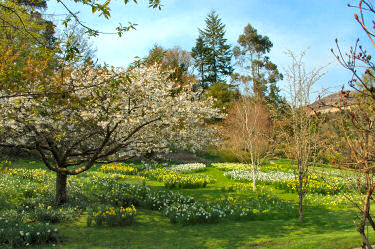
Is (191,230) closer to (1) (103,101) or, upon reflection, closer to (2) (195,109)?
→ (2) (195,109)

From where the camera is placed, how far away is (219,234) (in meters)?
6.35

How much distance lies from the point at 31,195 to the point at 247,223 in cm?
675

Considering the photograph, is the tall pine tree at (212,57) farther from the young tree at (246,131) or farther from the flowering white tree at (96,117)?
the flowering white tree at (96,117)

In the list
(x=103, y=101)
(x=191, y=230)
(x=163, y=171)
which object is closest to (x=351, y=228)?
(x=191, y=230)

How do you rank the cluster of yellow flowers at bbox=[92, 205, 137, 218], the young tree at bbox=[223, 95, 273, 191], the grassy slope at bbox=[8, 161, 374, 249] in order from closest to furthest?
the grassy slope at bbox=[8, 161, 374, 249]
the cluster of yellow flowers at bbox=[92, 205, 137, 218]
the young tree at bbox=[223, 95, 273, 191]

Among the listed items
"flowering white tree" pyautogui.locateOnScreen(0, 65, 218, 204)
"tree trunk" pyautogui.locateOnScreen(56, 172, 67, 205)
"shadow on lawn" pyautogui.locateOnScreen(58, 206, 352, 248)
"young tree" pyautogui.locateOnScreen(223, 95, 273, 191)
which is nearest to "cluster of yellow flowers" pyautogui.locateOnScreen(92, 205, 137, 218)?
"shadow on lawn" pyautogui.locateOnScreen(58, 206, 352, 248)

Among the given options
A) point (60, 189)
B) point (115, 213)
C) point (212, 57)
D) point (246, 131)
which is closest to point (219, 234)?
point (115, 213)

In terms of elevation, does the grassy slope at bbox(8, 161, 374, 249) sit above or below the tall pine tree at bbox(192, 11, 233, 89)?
below

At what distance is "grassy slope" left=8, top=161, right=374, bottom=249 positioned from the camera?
5.48m

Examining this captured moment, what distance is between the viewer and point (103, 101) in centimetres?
666

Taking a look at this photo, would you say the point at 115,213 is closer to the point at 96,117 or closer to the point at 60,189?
the point at 60,189

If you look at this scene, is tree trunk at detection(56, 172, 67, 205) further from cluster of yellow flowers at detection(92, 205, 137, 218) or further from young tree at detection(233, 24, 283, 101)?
young tree at detection(233, 24, 283, 101)

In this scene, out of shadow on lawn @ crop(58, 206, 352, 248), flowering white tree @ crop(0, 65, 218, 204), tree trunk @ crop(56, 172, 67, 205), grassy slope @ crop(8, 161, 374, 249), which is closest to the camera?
grassy slope @ crop(8, 161, 374, 249)

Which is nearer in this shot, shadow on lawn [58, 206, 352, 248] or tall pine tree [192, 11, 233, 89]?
shadow on lawn [58, 206, 352, 248]
